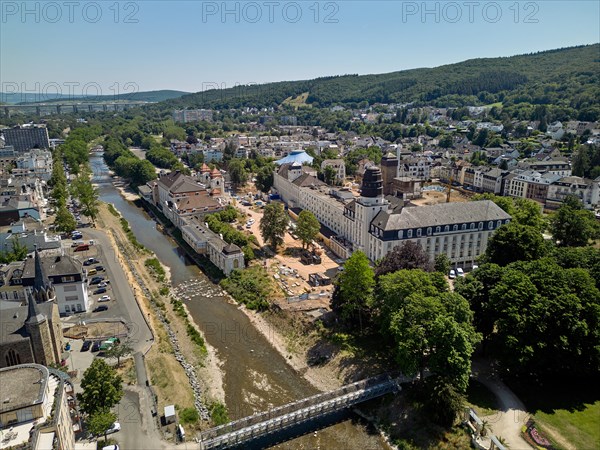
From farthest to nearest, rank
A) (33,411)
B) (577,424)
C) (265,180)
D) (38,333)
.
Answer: (265,180) → (38,333) → (577,424) → (33,411)

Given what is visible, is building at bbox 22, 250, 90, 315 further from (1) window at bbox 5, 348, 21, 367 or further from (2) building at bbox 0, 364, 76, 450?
(2) building at bbox 0, 364, 76, 450

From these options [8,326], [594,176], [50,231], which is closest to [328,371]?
[8,326]

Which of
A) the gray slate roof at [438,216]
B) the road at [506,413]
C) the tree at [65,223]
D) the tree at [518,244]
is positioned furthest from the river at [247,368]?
the tree at [518,244]

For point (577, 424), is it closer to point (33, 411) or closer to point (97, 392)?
point (97, 392)

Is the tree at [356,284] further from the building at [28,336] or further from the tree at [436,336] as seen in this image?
the building at [28,336]

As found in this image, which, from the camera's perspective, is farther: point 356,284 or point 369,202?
point 369,202

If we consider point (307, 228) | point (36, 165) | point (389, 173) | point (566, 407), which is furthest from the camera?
point (36, 165)

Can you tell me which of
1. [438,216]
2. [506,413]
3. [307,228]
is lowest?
[506,413]

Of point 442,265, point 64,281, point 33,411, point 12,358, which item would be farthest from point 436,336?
point 64,281

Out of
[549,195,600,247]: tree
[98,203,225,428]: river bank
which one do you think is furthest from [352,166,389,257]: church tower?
[98,203,225,428]: river bank
